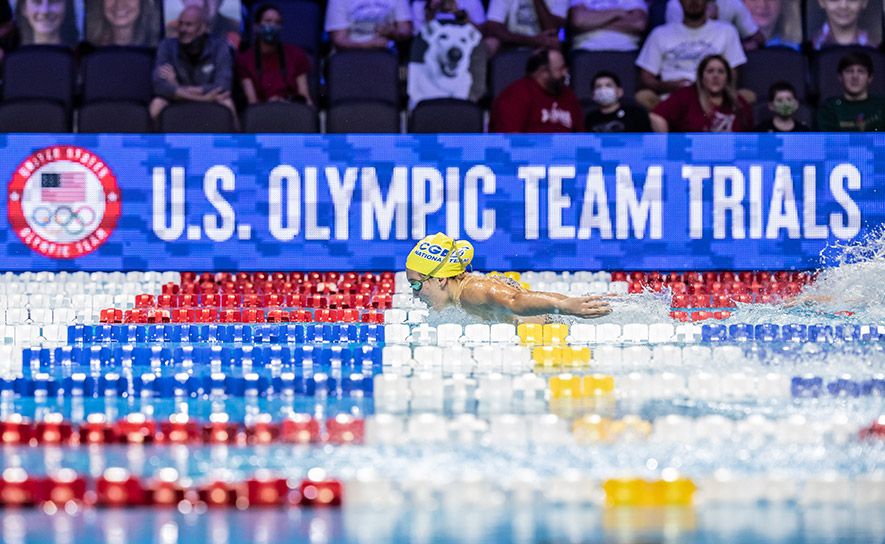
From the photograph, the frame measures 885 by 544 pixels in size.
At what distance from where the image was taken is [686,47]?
26.4 feet

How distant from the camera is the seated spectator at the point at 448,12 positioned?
26.2ft

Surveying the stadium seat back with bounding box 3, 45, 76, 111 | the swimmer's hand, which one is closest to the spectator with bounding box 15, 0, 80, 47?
the stadium seat back with bounding box 3, 45, 76, 111

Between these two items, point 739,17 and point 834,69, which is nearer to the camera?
point 834,69

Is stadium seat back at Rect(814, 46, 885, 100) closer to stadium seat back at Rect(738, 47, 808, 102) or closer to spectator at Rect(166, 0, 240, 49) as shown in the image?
stadium seat back at Rect(738, 47, 808, 102)

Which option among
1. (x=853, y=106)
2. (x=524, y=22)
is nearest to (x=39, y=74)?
(x=524, y=22)

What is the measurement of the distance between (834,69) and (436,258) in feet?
14.6

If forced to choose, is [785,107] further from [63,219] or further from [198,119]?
[63,219]

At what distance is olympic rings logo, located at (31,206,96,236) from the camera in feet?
23.3

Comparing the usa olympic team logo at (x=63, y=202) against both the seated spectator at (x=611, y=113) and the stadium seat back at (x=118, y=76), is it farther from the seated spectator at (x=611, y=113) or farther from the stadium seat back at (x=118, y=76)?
the seated spectator at (x=611, y=113)

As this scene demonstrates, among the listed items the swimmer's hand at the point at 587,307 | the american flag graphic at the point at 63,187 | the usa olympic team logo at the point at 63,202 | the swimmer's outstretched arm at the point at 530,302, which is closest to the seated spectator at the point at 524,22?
the usa olympic team logo at the point at 63,202

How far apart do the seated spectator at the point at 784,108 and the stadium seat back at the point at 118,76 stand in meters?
4.46

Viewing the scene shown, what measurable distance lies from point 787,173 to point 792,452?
4745 millimetres

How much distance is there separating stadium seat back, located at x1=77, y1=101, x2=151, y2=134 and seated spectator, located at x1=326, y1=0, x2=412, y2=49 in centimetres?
166

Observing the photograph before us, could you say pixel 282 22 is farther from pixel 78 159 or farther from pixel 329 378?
pixel 329 378
